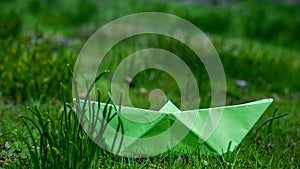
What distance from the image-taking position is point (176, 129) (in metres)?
2.10

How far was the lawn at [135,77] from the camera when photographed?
6.56ft

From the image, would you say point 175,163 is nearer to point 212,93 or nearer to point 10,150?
point 10,150

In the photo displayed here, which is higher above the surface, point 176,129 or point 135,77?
point 135,77

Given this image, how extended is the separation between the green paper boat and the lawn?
5 cm

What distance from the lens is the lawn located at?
2.00 metres

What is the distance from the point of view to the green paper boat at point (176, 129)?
2.07 m

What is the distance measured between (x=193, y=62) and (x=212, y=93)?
0.31 m

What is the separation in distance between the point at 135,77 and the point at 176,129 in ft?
5.42

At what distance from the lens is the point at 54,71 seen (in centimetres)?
324

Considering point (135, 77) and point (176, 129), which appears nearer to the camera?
point (176, 129)

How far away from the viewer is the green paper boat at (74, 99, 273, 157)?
2.07m

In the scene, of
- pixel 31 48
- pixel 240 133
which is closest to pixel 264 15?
pixel 31 48

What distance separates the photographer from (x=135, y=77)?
3.72 metres

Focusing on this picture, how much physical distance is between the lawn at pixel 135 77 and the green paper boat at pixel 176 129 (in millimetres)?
47
